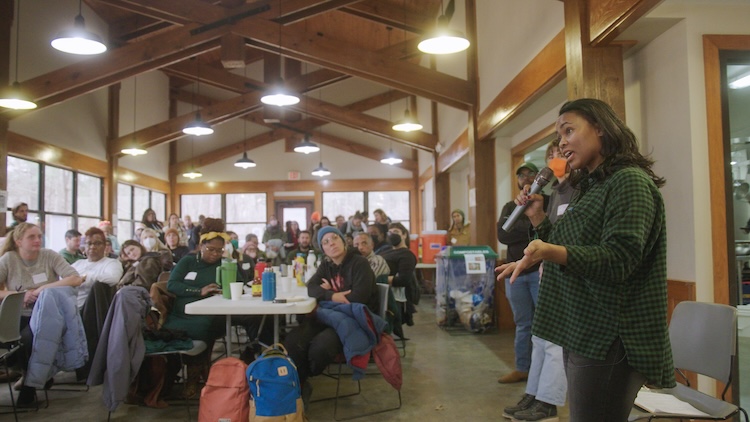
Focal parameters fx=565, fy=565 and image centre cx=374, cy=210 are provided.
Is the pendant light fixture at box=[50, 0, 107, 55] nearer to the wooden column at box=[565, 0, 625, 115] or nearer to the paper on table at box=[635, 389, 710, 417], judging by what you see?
the wooden column at box=[565, 0, 625, 115]

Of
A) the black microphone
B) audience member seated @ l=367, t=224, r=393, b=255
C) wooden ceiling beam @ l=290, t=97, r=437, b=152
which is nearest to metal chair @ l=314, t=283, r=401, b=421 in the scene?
the black microphone

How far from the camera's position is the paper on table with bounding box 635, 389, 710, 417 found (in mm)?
2252

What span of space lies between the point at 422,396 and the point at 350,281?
954mm

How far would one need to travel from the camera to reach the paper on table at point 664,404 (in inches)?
88.7

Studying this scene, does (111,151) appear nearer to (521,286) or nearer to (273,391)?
(273,391)

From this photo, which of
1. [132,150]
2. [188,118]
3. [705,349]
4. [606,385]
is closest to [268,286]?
[705,349]

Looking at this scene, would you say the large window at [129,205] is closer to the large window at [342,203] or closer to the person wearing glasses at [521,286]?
the large window at [342,203]

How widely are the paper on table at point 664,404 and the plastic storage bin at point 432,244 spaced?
6283mm

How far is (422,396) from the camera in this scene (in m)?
3.95

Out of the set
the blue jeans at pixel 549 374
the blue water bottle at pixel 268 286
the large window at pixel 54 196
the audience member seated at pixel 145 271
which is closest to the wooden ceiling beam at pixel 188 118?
the large window at pixel 54 196

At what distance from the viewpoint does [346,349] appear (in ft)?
11.2

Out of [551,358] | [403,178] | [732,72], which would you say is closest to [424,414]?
[551,358]

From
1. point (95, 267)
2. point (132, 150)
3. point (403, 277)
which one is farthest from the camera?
point (132, 150)

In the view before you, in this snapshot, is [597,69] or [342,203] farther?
[342,203]
